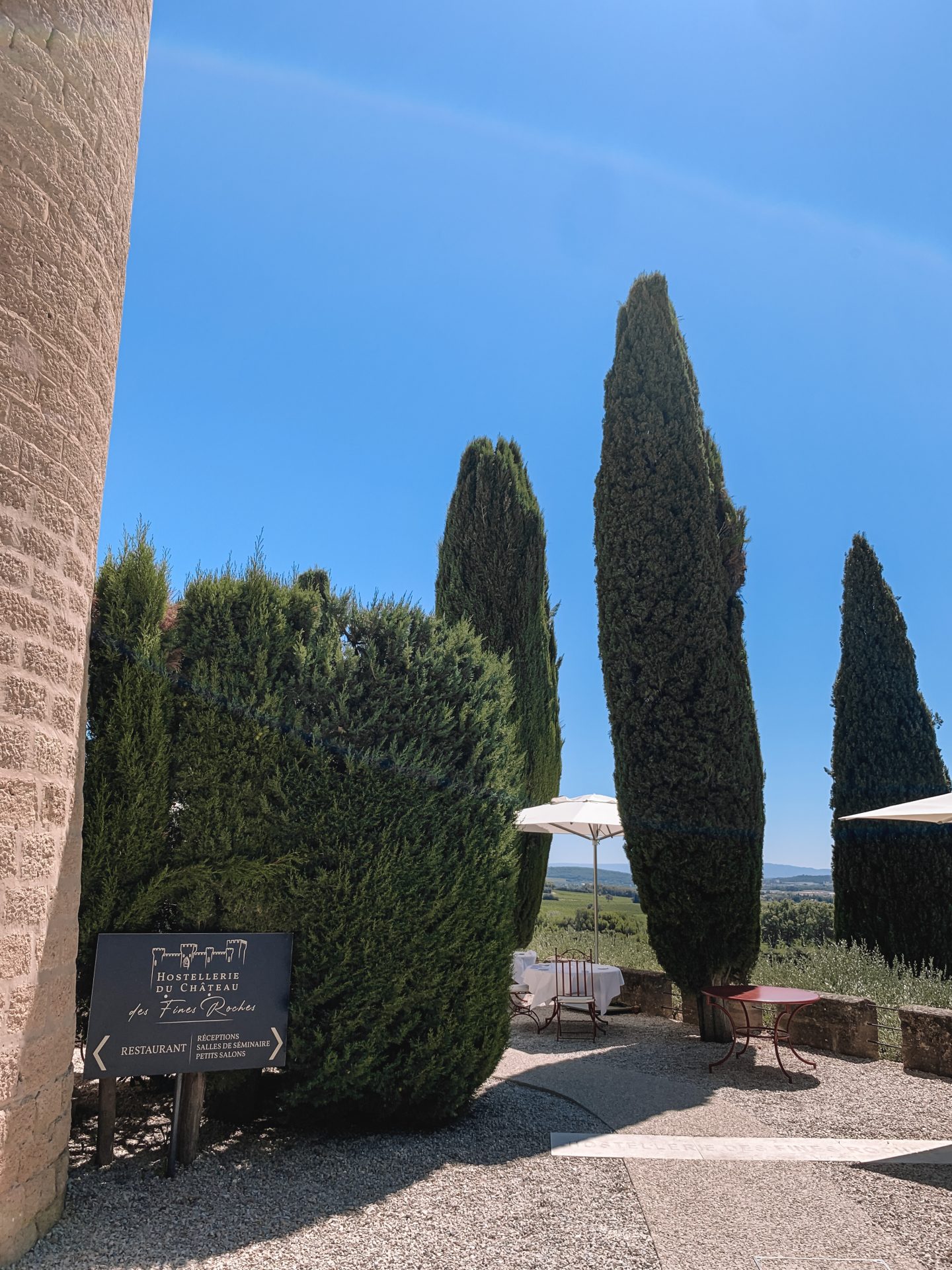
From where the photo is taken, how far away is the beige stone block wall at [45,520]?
3551mm

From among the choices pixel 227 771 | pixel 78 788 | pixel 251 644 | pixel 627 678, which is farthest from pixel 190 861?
pixel 627 678

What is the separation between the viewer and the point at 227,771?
195 inches

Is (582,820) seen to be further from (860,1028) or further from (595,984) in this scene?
(860,1028)

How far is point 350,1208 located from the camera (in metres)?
4.17

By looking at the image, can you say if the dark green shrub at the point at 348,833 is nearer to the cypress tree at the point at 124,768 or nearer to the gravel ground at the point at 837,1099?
the cypress tree at the point at 124,768

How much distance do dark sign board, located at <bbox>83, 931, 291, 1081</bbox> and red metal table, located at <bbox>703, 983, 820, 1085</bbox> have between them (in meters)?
4.54

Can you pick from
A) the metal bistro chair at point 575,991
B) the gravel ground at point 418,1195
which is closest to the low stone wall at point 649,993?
the metal bistro chair at point 575,991

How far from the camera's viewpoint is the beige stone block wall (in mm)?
3551

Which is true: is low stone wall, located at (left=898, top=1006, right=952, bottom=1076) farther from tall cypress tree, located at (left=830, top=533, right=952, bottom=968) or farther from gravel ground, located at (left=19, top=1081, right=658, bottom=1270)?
tall cypress tree, located at (left=830, top=533, right=952, bottom=968)

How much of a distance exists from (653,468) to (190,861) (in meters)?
7.11

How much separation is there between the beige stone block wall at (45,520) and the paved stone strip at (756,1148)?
3092 millimetres

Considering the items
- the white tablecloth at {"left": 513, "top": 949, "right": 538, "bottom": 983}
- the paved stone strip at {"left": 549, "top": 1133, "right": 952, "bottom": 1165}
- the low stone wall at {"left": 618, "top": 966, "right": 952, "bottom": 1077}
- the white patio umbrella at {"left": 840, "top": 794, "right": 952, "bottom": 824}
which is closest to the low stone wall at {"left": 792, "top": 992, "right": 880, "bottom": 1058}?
the low stone wall at {"left": 618, "top": 966, "right": 952, "bottom": 1077}

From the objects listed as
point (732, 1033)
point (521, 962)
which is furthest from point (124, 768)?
point (521, 962)

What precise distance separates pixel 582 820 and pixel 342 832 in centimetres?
535
